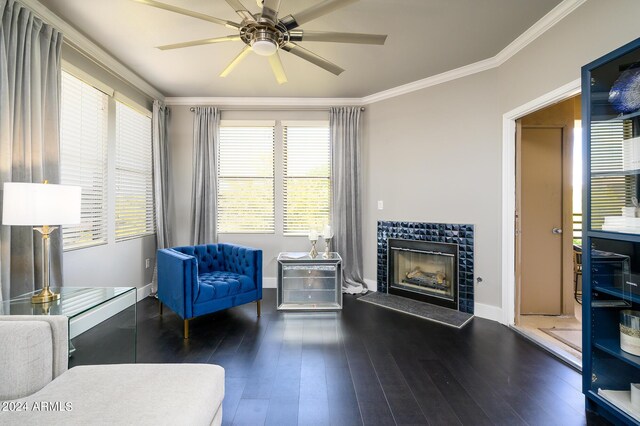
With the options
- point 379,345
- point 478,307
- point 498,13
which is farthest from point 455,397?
point 498,13

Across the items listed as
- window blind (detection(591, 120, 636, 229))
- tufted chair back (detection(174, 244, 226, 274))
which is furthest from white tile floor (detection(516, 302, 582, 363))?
tufted chair back (detection(174, 244, 226, 274))

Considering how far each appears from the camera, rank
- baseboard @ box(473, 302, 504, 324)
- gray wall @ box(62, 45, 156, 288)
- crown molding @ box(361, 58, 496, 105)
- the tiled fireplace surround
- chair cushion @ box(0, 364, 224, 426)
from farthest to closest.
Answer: the tiled fireplace surround < crown molding @ box(361, 58, 496, 105) < baseboard @ box(473, 302, 504, 324) < gray wall @ box(62, 45, 156, 288) < chair cushion @ box(0, 364, 224, 426)

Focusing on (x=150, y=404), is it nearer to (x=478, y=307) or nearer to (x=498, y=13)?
(x=478, y=307)

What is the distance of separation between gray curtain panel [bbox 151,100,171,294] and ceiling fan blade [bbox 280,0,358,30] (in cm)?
277

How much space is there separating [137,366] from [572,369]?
9.68 feet

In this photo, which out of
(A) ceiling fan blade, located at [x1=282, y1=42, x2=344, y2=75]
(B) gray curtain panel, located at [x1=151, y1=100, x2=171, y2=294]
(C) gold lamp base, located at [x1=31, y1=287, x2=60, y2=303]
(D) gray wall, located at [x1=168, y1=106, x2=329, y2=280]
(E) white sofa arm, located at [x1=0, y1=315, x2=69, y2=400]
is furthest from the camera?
(D) gray wall, located at [x1=168, y1=106, x2=329, y2=280]

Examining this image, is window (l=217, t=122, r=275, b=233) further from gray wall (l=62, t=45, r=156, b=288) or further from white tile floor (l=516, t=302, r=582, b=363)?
white tile floor (l=516, t=302, r=582, b=363)

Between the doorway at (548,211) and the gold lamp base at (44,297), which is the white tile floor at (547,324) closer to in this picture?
the doorway at (548,211)

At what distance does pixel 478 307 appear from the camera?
10.2ft

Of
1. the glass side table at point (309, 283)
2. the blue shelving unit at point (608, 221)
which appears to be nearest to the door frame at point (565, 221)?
the blue shelving unit at point (608, 221)

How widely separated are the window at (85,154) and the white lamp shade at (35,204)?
40.8 inches

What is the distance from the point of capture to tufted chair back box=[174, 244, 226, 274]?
325 cm

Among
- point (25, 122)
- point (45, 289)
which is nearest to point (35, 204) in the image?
point (45, 289)

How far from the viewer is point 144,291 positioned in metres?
3.63
